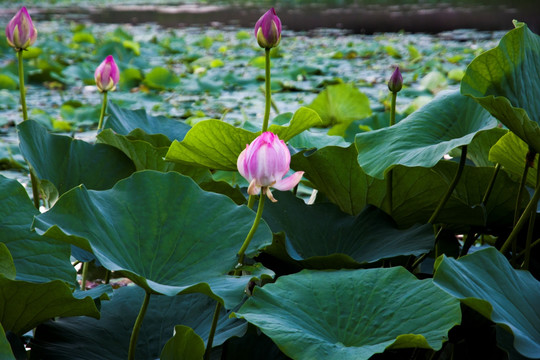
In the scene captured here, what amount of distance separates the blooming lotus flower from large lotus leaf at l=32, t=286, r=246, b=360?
193mm

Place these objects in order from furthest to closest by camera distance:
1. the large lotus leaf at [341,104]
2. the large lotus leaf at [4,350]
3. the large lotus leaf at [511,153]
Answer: the large lotus leaf at [341,104] → the large lotus leaf at [511,153] → the large lotus leaf at [4,350]

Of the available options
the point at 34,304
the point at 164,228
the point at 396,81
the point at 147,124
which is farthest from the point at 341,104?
the point at 34,304

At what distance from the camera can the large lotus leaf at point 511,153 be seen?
1.00 meters

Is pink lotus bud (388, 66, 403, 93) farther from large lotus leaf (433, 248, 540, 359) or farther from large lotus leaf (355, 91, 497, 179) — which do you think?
large lotus leaf (433, 248, 540, 359)

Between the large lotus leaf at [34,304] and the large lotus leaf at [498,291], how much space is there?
0.45 meters

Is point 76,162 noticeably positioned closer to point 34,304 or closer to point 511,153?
point 34,304

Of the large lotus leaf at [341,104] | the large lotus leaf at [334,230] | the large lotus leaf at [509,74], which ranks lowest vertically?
the large lotus leaf at [341,104]

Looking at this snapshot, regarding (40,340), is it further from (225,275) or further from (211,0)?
(211,0)

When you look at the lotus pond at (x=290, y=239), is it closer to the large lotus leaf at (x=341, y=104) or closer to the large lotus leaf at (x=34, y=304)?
the large lotus leaf at (x=34, y=304)

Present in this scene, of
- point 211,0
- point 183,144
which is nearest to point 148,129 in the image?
Answer: point 183,144

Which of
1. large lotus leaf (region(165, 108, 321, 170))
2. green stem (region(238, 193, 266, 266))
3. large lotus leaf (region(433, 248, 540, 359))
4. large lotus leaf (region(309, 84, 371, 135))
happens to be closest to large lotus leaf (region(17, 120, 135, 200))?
large lotus leaf (region(165, 108, 321, 170))

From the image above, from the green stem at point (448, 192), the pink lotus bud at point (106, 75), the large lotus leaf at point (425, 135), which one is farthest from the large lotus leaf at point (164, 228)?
the pink lotus bud at point (106, 75)

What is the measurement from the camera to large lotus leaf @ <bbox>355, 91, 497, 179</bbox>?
94 cm

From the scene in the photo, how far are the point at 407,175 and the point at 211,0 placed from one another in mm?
16080
